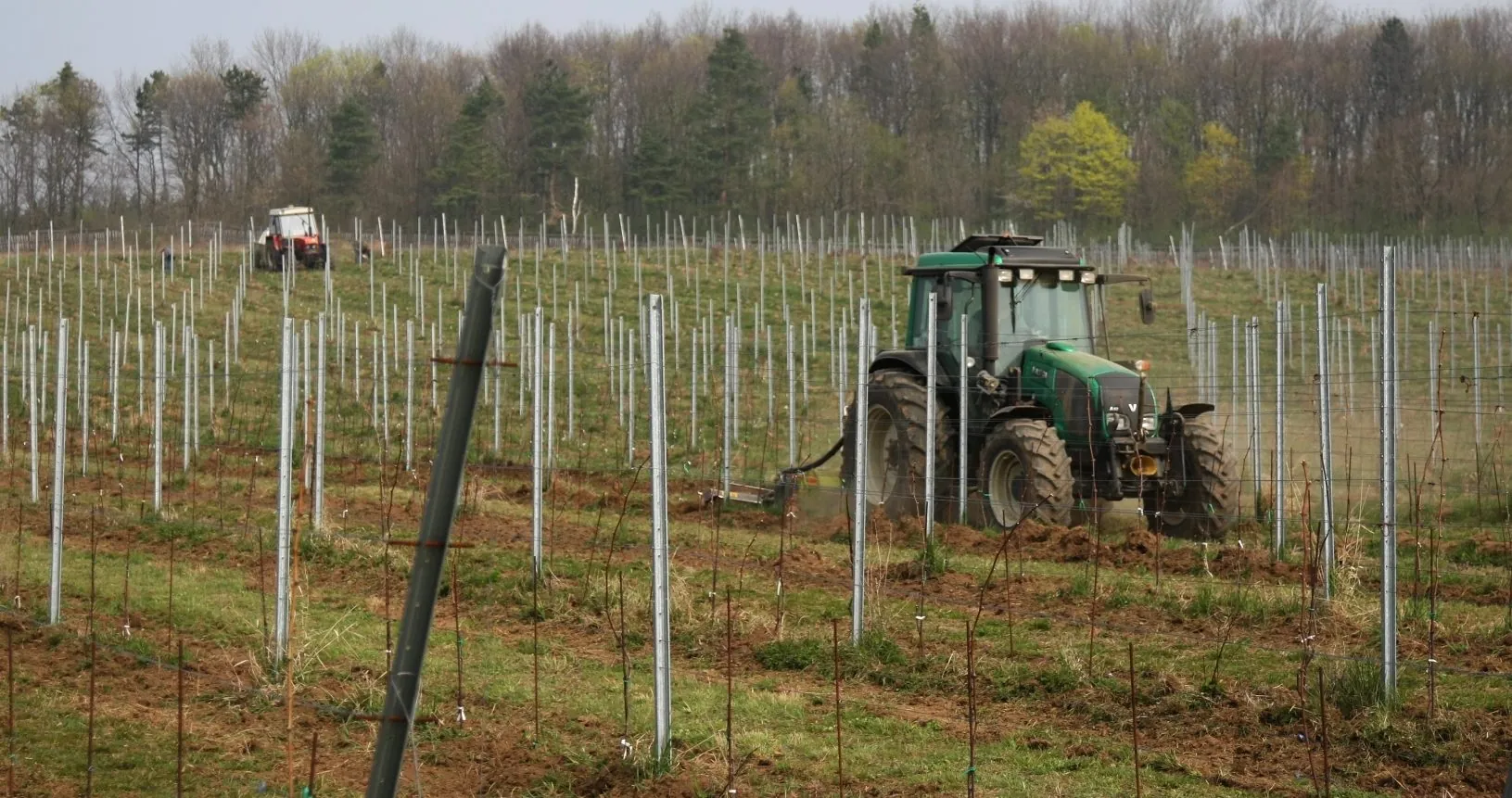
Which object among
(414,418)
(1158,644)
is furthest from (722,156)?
(1158,644)

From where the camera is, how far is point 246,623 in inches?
343

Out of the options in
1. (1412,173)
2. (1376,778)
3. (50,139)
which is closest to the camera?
(1376,778)

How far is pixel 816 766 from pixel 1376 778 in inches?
78.0

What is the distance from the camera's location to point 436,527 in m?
2.95

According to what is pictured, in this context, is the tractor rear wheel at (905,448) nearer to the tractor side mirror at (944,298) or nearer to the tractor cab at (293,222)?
the tractor side mirror at (944,298)

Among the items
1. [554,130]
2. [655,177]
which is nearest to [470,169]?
[554,130]

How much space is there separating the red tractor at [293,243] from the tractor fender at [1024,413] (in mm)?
27039

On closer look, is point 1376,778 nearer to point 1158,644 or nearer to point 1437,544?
point 1158,644

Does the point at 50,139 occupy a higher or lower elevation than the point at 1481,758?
higher

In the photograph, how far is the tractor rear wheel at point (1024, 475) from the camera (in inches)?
446

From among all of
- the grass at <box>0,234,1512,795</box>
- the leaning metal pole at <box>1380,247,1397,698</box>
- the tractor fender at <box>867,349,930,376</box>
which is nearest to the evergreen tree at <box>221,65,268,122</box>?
the grass at <box>0,234,1512,795</box>

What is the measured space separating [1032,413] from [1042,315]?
3.01 feet

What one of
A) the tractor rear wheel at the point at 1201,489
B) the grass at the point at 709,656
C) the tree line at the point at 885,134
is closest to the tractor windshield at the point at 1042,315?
the tractor rear wheel at the point at 1201,489

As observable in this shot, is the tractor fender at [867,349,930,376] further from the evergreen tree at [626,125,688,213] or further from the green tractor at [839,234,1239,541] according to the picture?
the evergreen tree at [626,125,688,213]
